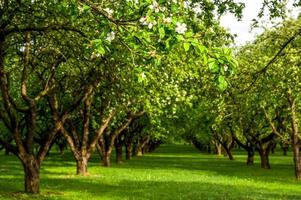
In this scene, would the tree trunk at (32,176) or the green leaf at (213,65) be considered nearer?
the green leaf at (213,65)

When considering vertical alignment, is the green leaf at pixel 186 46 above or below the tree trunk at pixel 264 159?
above

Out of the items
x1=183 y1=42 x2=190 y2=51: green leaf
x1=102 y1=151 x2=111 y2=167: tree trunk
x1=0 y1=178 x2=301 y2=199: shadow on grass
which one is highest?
x1=183 y1=42 x2=190 y2=51: green leaf

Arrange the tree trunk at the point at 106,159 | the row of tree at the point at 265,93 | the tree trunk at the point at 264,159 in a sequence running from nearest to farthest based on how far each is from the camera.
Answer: the row of tree at the point at 265,93, the tree trunk at the point at 106,159, the tree trunk at the point at 264,159

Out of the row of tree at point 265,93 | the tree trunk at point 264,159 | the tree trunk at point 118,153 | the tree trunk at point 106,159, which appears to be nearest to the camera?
→ the row of tree at point 265,93

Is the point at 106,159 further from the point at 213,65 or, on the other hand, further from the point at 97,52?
the point at 213,65

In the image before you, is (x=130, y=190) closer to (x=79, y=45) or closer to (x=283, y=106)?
(x=79, y=45)

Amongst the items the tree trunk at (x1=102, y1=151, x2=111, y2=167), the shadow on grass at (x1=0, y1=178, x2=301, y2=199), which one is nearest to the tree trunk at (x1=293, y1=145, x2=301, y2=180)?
the shadow on grass at (x1=0, y1=178, x2=301, y2=199)

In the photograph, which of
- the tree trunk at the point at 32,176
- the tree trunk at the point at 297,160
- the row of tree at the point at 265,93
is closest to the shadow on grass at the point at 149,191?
the tree trunk at the point at 32,176

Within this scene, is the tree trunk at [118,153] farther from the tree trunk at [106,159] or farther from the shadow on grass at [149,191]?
the shadow on grass at [149,191]

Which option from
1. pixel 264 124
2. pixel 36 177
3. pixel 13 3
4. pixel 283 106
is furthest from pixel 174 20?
pixel 264 124

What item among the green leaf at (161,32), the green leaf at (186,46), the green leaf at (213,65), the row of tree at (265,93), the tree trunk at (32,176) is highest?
the row of tree at (265,93)

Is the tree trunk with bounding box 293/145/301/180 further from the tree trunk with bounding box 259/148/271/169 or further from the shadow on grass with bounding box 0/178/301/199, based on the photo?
the tree trunk with bounding box 259/148/271/169

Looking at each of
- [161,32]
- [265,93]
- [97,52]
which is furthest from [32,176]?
[161,32]

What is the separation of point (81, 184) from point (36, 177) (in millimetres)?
8051
